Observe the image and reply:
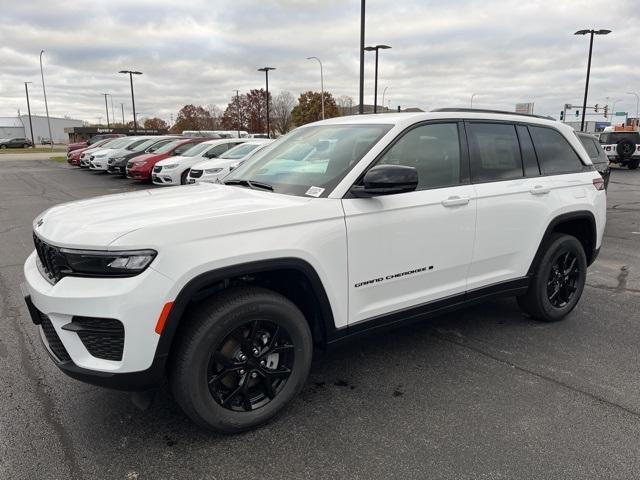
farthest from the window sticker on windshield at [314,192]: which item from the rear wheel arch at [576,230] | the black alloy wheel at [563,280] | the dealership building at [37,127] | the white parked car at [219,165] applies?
the dealership building at [37,127]

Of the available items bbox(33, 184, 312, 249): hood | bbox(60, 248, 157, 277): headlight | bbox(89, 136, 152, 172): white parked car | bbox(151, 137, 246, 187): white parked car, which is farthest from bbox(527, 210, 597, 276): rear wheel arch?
bbox(89, 136, 152, 172): white parked car

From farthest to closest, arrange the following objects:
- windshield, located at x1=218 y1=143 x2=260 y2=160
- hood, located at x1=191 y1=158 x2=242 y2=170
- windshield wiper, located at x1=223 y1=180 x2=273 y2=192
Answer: windshield, located at x1=218 y1=143 x2=260 y2=160 → hood, located at x1=191 y1=158 x2=242 y2=170 → windshield wiper, located at x1=223 y1=180 x2=273 y2=192

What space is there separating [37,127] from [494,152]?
15045 cm

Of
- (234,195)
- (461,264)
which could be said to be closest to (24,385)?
(234,195)

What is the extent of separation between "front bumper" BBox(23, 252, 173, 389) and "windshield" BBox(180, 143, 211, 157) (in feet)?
45.9

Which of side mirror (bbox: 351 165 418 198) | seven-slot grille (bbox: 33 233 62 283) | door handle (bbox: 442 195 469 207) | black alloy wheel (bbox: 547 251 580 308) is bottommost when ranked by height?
black alloy wheel (bbox: 547 251 580 308)

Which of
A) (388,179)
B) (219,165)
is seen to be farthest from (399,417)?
(219,165)

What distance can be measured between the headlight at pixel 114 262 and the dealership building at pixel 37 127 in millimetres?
111958

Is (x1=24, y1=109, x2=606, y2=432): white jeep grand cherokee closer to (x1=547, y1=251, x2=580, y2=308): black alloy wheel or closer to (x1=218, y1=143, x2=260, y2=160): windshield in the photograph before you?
(x1=547, y1=251, x2=580, y2=308): black alloy wheel

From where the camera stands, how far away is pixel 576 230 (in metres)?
4.74

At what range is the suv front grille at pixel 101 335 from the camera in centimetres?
238

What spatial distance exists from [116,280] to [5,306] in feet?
11.2

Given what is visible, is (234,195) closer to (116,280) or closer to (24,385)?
(116,280)

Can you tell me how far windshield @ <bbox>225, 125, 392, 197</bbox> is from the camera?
10.5ft
